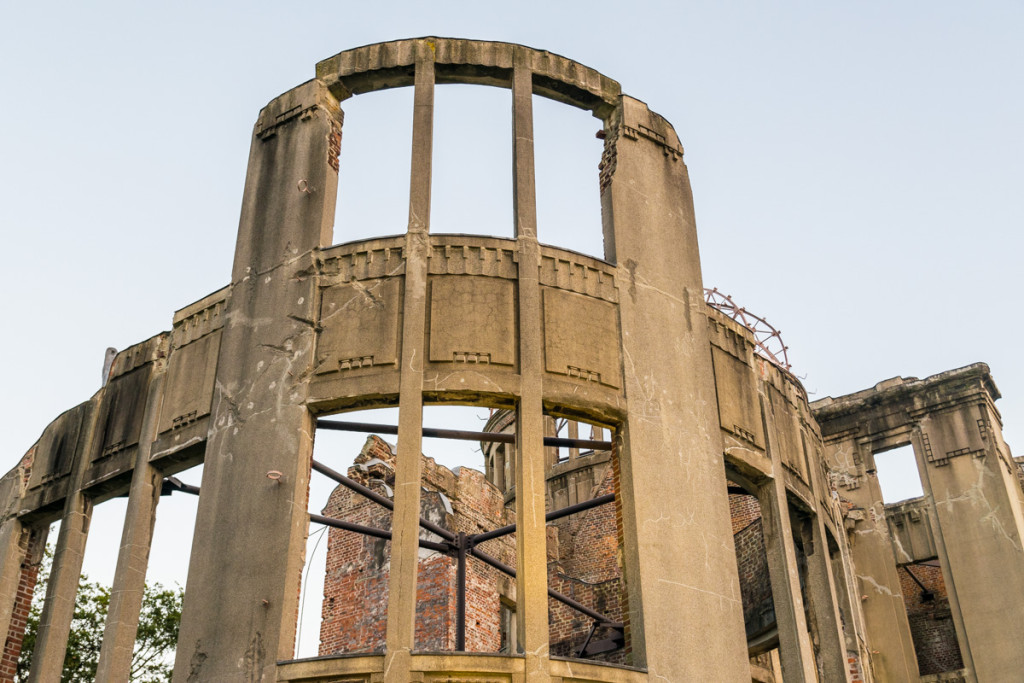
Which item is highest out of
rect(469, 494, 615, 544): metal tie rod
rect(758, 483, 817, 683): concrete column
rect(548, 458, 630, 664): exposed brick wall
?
rect(548, 458, 630, 664): exposed brick wall

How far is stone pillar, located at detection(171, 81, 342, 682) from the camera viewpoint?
33.1 feet

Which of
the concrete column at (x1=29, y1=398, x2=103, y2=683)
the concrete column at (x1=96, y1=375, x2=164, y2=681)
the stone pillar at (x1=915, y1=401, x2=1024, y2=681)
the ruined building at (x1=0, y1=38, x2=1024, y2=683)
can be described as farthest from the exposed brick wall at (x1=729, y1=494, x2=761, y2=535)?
the concrete column at (x1=29, y1=398, x2=103, y2=683)

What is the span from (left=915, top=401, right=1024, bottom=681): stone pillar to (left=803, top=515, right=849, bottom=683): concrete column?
552 centimetres

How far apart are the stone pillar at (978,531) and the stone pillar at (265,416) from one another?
12872mm

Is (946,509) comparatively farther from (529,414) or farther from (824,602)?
(529,414)

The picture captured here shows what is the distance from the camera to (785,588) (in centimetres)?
1195

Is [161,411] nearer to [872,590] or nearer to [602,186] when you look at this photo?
[602,186]

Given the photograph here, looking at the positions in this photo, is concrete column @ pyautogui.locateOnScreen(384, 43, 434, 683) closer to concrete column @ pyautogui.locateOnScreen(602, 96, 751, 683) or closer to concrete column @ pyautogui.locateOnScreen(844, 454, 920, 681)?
concrete column @ pyautogui.locateOnScreen(602, 96, 751, 683)

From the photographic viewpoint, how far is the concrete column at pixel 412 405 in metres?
9.48

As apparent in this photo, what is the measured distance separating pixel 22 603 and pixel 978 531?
15.8m

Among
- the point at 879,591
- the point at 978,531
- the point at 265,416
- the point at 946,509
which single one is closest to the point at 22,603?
the point at 265,416

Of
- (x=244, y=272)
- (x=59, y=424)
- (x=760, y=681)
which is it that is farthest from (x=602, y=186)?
(x=760, y=681)

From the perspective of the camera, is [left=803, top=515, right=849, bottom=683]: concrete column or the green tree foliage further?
the green tree foliage

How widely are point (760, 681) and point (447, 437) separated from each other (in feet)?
29.1
